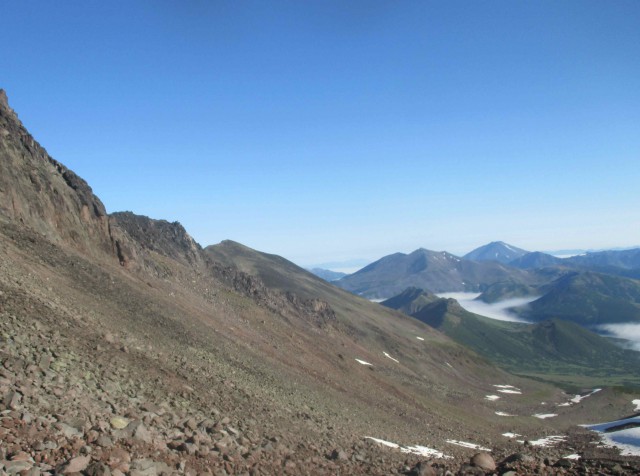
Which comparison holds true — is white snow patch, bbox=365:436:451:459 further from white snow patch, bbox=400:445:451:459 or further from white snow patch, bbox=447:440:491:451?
white snow patch, bbox=447:440:491:451

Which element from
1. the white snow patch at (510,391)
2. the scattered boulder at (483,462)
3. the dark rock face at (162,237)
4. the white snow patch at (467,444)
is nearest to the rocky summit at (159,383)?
the scattered boulder at (483,462)

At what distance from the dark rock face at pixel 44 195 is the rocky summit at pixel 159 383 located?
224mm

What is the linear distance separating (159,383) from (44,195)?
1445 inches

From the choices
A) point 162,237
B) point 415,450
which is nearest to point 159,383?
point 415,450

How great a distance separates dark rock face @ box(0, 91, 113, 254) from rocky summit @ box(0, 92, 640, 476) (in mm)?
224

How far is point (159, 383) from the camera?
25750 millimetres

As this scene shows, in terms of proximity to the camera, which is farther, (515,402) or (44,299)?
(515,402)

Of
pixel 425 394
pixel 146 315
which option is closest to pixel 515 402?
pixel 425 394

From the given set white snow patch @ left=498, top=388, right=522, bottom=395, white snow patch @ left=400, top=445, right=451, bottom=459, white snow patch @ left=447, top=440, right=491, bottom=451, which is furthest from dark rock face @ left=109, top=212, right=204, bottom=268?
white snow patch @ left=498, top=388, right=522, bottom=395

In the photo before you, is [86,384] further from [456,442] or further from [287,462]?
[456,442]

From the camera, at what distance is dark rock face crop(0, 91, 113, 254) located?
1911 inches

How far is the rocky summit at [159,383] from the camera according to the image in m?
17.5

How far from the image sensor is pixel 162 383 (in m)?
26.0

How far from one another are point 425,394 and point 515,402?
177 ft
